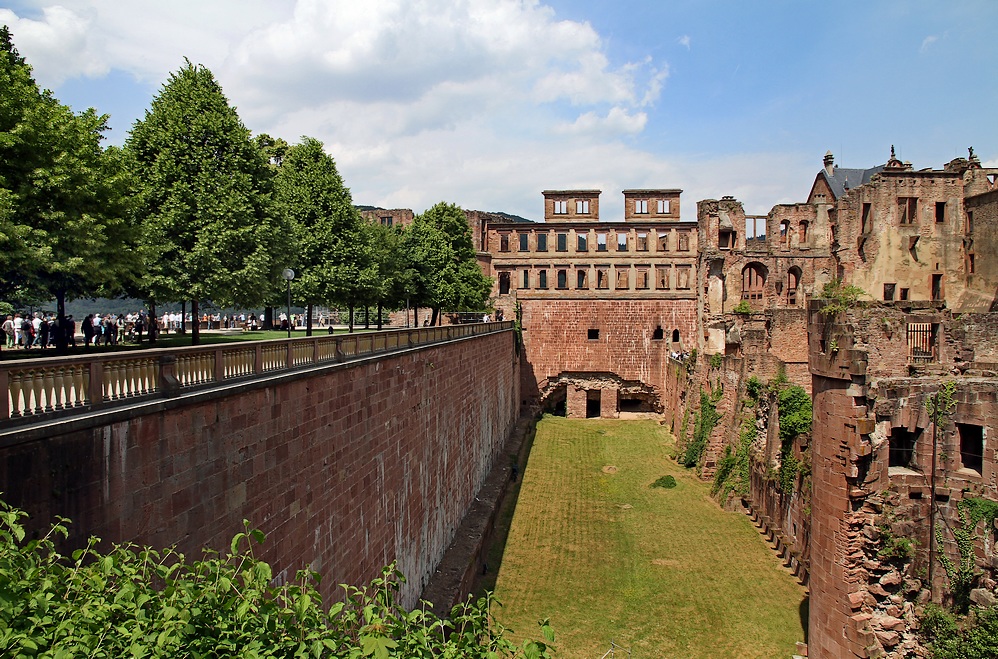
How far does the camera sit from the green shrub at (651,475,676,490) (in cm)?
2695

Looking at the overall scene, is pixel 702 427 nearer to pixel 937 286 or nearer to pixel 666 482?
pixel 666 482

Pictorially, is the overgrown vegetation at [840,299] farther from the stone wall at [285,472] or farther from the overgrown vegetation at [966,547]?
the stone wall at [285,472]

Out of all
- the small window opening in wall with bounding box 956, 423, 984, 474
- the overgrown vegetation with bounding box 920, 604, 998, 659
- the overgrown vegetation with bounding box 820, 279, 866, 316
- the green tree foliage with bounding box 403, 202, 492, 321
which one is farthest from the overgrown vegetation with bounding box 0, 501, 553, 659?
the green tree foliage with bounding box 403, 202, 492, 321

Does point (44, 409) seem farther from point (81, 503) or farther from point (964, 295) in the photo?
point (964, 295)

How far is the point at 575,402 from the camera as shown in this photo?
4409cm

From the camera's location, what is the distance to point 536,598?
1683 centimetres

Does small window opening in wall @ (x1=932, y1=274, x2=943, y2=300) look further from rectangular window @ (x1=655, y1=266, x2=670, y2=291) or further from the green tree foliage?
the green tree foliage

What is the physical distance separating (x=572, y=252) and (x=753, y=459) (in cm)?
2826

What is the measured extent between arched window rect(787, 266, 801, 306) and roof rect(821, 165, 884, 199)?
14009 millimetres

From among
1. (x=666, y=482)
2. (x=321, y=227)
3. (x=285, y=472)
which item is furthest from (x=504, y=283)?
(x=285, y=472)

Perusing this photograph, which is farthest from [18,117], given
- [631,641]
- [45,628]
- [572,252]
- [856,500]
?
[572,252]

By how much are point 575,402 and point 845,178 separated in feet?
109

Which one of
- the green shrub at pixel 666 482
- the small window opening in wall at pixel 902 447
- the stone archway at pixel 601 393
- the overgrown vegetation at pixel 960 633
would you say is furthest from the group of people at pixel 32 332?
the stone archway at pixel 601 393

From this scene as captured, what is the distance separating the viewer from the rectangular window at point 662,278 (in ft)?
161
